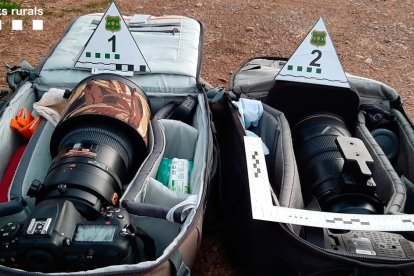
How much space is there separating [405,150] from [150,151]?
1080mm

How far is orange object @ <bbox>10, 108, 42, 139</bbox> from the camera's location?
81.3 inches

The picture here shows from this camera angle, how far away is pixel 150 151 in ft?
6.15

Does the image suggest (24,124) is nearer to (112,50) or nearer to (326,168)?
(112,50)

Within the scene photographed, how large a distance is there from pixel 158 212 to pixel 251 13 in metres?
3.05

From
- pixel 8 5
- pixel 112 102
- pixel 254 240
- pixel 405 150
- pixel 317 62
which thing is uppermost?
pixel 317 62

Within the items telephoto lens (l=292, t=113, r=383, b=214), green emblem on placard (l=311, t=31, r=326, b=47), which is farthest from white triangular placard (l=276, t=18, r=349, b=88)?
telephoto lens (l=292, t=113, r=383, b=214)

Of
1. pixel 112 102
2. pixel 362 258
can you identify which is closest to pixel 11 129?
pixel 112 102

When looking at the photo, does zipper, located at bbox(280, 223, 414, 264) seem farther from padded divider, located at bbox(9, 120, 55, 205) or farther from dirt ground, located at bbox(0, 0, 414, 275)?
dirt ground, located at bbox(0, 0, 414, 275)

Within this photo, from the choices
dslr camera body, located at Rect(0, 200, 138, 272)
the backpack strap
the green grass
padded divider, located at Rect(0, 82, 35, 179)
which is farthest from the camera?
the green grass

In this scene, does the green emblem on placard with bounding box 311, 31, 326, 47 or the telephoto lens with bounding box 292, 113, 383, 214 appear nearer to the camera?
the telephoto lens with bounding box 292, 113, 383, 214

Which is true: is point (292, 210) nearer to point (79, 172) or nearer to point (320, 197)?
point (320, 197)

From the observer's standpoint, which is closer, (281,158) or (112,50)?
(281,158)

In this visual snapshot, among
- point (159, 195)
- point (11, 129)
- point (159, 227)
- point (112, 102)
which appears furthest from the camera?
point (11, 129)

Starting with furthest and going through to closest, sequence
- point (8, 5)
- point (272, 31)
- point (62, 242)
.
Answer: point (8, 5) < point (272, 31) < point (62, 242)
